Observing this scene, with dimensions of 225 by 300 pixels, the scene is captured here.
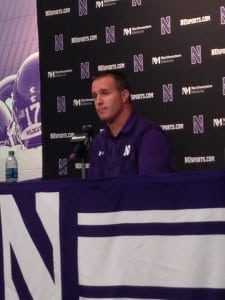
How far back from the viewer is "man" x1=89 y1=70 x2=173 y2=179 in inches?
128

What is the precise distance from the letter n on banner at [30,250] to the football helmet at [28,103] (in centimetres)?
271

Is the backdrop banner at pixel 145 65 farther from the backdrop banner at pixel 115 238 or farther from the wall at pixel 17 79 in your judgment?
the backdrop banner at pixel 115 238

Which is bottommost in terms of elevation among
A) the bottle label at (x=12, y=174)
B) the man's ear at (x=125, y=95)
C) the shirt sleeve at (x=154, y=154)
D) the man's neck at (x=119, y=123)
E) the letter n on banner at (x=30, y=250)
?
the letter n on banner at (x=30, y=250)

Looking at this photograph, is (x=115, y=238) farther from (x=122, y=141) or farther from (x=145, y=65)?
(x=145, y=65)

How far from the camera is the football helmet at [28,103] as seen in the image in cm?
531

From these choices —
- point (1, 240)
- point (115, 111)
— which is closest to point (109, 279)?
point (1, 240)

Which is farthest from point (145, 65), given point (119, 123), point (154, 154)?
point (154, 154)

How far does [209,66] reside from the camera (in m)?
4.51

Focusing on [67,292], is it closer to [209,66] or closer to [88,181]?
[88,181]

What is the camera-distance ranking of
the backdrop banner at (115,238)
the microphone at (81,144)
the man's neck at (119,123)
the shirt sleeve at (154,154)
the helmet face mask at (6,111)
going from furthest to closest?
the helmet face mask at (6,111) < the man's neck at (119,123) < the microphone at (81,144) < the shirt sleeve at (154,154) < the backdrop banner at (115,238)

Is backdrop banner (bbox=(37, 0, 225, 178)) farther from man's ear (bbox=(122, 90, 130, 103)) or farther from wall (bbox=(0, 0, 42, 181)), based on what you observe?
man's ear (bbox=(122, 90, 130, 103))

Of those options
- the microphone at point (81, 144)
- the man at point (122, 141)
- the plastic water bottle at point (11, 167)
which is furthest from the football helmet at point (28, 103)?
the microphone at point (81, 144)

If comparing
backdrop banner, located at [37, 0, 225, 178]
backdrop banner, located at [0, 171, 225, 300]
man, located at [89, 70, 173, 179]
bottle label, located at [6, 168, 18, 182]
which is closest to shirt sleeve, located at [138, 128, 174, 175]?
man, located at [89, 70, 173, 179]

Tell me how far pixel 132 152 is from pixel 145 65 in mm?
1568
